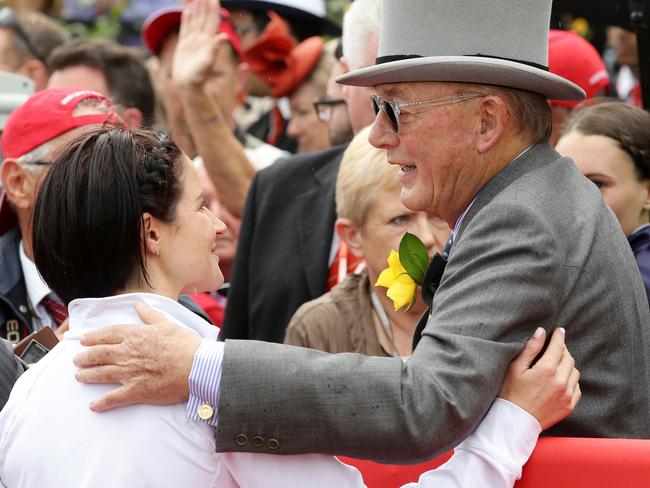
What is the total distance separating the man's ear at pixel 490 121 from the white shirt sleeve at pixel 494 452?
2.19 feet

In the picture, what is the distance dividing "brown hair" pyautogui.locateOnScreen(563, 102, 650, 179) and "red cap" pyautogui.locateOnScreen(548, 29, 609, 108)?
1.10 meters

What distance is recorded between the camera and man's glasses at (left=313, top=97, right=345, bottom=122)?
17.9 feet

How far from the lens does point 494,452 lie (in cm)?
245

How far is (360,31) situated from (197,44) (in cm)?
108

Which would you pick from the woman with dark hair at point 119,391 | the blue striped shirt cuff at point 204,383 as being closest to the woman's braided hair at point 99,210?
the woman with dark hair at point 119,391

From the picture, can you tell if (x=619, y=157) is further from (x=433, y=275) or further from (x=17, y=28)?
(x=17, y=28)

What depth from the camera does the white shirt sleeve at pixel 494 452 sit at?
8.05 feet

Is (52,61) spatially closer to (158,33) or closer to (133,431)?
(158,33)

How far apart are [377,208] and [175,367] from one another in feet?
6.11

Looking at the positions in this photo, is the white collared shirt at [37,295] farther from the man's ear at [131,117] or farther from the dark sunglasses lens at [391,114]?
the dark sunglasses lens at [391,114]

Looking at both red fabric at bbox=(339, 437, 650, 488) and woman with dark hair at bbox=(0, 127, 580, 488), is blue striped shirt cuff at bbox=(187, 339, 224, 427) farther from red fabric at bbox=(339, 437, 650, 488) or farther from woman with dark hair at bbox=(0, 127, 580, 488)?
red fabric at bbox=(339, 437, 650, 488)

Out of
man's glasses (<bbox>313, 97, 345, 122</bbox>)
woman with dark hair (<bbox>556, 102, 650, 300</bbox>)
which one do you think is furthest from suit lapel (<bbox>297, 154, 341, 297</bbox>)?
woman with dark hair (<bbox>556, 102, 650, 300</bbox>)

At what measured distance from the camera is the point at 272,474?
244 cm

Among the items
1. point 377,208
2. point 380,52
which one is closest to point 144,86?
point 377,208
